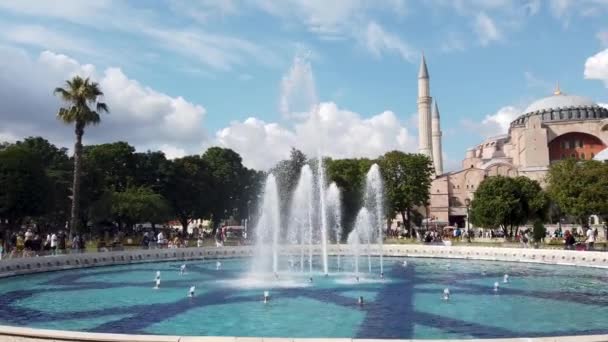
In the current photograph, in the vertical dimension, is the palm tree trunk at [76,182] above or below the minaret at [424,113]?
below

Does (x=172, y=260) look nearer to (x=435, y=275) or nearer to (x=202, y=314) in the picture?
(x=435, y=275)

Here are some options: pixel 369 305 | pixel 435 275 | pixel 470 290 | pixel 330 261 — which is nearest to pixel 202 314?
pixel 369 305

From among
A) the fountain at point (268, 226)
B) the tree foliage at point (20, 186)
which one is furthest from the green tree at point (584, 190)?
the tree foliage at point (20, 186)

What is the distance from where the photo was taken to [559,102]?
8188 centimetres

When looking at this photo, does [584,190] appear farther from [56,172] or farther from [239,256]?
[56,172]

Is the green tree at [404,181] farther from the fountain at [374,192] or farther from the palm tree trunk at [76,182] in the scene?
the palm tree trunk at [76,182]

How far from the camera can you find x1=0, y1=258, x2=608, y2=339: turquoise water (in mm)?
11461

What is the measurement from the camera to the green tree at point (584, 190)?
32875 millimetres

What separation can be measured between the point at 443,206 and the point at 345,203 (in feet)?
109

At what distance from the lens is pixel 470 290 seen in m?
17.4

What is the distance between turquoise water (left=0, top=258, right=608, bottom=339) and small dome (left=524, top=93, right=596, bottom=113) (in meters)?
64.7

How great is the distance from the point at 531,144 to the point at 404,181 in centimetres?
3381

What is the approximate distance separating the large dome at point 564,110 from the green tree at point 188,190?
50873 millimetres

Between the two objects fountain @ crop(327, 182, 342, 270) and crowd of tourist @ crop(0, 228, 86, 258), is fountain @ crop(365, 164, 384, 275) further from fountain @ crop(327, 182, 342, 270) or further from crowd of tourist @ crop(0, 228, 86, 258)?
crowd of tourist @ crop(0, 228, 86, 258)
